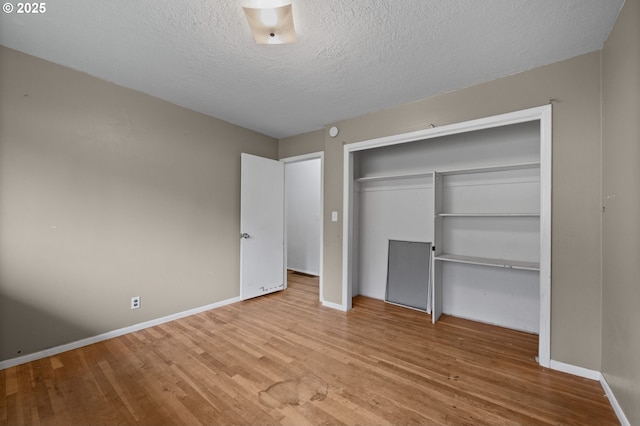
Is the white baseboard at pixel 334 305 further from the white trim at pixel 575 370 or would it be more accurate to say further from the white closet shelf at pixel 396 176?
the white trim at pixel 575 370

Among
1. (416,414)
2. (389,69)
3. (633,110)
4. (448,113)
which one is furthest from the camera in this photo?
(448,113)

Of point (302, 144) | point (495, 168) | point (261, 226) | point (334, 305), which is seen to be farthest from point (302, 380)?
point (302, 144)

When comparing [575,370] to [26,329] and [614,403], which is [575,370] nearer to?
[614,403]

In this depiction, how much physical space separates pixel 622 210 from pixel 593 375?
1.33m

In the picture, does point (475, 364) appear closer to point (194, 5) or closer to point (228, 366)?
point (228, 366)

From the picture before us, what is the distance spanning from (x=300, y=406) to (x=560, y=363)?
2128 mm

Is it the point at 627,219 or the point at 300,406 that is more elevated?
the point at 627,219

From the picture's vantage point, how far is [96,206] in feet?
8.33

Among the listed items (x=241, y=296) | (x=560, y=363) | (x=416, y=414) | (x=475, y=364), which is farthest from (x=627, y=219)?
(x=241, y=296)

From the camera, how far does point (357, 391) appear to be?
1861 millimetres

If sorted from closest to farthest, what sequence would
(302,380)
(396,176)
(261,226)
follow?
(302,380) → (396,176) → (261,226)

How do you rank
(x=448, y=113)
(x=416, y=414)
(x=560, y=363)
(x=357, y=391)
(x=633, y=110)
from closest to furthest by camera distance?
(x=633, y=110) → (x=416, y=414) → (x=357, y=391) → (x=560, y=363) → (x=448, y=113)

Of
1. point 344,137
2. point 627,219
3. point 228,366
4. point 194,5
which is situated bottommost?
point 228,366

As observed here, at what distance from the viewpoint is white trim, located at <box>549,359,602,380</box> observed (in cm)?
201
